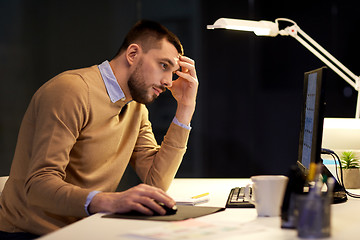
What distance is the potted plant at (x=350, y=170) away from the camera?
200 centimetres

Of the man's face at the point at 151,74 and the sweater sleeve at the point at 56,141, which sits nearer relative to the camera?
the sweater sleeve at the point at 56,141

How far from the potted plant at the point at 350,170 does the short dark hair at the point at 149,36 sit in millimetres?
788

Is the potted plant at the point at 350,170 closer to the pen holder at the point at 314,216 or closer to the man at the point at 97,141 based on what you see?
the man at the point at 97,141

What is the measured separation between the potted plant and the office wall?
2366 mm

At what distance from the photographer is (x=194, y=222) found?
134 centimetres

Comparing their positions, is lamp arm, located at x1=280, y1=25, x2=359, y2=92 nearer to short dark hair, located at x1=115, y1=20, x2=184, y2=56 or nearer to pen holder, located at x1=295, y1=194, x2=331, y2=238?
short dark hair, located at x1=115, y1=20, x2=184, y2=56

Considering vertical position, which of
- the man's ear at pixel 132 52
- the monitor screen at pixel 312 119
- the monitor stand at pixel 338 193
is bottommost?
the monitor stand at pixel 338 193

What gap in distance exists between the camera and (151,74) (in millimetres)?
2070

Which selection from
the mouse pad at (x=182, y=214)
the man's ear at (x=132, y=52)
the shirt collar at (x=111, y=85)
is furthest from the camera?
the man's ear at (x=132, y=52)

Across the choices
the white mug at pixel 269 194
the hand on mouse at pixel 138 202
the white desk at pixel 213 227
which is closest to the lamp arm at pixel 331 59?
the white desk at pixel 213 227

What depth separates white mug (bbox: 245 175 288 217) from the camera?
4.72ft

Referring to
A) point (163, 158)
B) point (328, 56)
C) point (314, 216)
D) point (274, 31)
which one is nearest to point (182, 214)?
point (314, 216)

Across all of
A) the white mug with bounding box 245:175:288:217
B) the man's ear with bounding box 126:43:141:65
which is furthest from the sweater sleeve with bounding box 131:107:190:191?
the white mug with bounding box 245:175:288:217

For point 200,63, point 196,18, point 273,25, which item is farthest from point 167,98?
point 273,25
